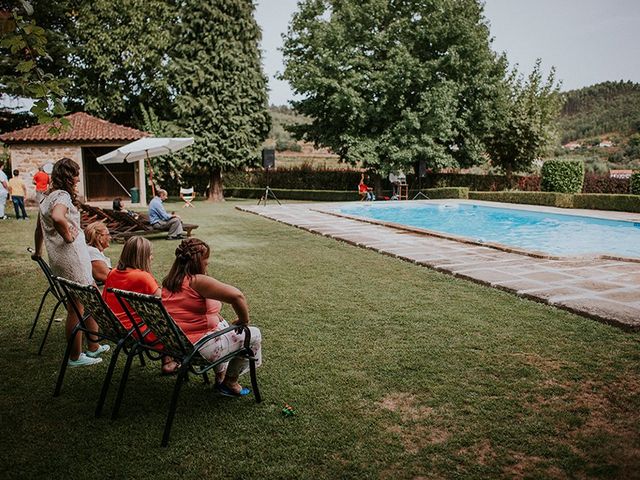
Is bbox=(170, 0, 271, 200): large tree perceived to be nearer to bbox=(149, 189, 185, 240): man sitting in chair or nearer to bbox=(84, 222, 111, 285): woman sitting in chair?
bbox=(149, 189, 185, 240): man sitting in chair

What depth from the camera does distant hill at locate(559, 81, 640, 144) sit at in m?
57.2

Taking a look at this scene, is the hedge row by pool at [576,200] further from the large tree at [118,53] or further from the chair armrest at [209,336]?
the chair armrest at [209,336]

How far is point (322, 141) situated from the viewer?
26.0 metres

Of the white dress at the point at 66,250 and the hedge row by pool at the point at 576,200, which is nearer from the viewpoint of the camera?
the white dress at the point at 66,250

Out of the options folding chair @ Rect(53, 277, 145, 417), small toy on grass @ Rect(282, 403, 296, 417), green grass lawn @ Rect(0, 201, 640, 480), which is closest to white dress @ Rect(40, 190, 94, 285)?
folding chair @ Rect(53, 277, 145, 417)

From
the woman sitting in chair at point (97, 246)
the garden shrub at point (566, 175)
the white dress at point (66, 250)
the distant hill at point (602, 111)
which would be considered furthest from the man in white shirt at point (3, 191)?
the distant hill at point (602, 111)

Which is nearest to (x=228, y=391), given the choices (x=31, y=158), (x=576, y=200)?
(x=576, y=200)

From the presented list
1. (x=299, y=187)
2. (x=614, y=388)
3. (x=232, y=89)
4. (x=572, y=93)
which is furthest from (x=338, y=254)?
(x=572, y=93)

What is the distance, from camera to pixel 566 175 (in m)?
21.9

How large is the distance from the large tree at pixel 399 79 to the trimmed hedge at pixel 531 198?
2894 mm

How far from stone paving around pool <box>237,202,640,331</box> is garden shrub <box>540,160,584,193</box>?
1383 centimetres

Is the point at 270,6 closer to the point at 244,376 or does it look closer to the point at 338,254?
the point at 338,254

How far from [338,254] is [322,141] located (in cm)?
1813

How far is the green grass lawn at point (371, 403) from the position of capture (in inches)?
102
